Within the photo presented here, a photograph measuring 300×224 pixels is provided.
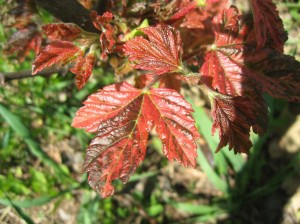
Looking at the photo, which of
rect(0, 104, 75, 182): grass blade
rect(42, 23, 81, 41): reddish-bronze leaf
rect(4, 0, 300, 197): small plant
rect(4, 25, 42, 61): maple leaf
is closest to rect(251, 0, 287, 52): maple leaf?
rect(4, 0, 300, 197): small plant

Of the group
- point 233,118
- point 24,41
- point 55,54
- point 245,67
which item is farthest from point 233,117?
point 24,41

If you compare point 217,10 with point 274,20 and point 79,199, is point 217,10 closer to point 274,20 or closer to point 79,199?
point 274,20

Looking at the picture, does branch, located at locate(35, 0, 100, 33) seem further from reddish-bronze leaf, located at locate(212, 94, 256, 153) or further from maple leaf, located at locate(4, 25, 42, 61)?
reddish-bronze leaf, located at locate(212, 94, 256, 153)

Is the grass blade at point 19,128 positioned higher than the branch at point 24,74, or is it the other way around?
the branch at point 24,74

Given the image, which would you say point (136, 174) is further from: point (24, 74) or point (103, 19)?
point (103, 19)

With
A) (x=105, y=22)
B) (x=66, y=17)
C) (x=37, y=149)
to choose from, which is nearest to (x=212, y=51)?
(x=105, y=22)

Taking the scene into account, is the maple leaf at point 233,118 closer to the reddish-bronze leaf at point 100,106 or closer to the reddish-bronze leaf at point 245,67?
the reddish-bronze leaf at point 245,67

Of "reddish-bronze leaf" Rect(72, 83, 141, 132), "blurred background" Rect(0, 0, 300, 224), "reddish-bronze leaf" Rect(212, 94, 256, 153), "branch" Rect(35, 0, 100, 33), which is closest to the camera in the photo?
"reddish-bronze leaf" Rect(212, 94, 256, 153)

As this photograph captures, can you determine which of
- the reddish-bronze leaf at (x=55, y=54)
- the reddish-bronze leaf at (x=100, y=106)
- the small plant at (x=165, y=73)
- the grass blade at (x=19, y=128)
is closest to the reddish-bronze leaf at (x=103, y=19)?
the small plant at (x=165, y=73)
